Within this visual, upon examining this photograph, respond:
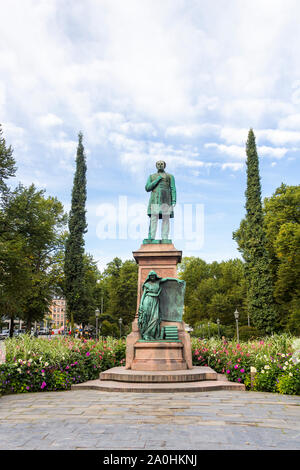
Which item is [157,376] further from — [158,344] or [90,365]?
[90,365]

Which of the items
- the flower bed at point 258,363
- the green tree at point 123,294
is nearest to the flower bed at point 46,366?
the flower bed at point 258,363

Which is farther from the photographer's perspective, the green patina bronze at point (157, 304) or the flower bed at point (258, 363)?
the green patina bronze at point (157, 304)

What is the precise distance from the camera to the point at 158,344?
Answer: 989 cm

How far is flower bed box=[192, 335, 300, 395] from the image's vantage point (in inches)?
317

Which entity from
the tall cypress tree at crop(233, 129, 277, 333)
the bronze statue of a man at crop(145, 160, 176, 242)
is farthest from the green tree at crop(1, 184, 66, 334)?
the tall cypress tree at crop(233, 129, 277, 333)

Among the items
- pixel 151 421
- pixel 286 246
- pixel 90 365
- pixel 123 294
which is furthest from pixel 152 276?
pixel 123 294

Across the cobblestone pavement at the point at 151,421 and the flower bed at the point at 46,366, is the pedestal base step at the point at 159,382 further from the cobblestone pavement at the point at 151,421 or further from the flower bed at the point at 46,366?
the flower bed at the point at 46,366

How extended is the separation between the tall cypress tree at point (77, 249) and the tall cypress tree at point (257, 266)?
1391 centimetres

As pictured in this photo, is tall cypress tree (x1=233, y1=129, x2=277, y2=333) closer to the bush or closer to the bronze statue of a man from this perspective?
the bush

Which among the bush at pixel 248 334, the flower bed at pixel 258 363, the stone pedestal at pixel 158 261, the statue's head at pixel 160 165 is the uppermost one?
the statue's head at pixel 160 165

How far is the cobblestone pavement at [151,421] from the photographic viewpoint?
4.16 metres

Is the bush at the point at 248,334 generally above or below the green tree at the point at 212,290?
below

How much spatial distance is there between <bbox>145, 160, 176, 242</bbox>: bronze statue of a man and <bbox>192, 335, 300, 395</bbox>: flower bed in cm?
400

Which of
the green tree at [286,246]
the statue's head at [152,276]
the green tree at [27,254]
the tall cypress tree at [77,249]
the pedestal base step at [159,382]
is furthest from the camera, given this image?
the tall cypress tree at [77,249]
